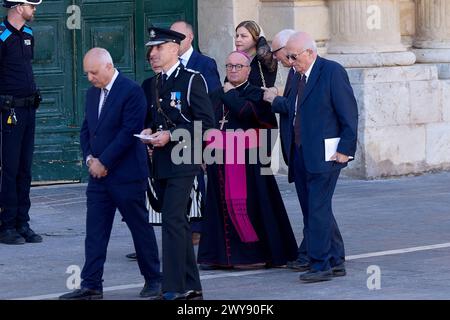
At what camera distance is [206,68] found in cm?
1216

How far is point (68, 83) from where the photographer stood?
15219mm

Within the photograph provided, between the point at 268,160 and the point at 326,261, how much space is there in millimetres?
1085

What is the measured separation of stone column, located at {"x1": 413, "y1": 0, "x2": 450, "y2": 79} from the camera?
1650 cm

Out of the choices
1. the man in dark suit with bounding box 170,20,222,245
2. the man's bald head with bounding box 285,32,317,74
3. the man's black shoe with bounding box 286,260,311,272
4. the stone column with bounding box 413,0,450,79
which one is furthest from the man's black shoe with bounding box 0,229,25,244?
the stone column with bounding box 413,0,450,79

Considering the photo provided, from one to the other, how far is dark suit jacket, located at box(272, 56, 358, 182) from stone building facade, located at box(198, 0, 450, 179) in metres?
4.67

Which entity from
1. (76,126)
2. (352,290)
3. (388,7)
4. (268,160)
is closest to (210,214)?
(268,160)

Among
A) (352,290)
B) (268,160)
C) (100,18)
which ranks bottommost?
(352,290)

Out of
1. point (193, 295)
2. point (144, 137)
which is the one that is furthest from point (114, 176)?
point (193, 295)

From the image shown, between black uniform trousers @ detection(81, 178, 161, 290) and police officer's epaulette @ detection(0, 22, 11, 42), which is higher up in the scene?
police officer's epaulette @ detection(0, 22, 11, 42)

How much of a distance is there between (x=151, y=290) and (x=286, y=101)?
1.86m

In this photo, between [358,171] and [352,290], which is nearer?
[352,290]

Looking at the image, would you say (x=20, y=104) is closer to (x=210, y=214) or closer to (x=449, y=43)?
(x=210, y=214)

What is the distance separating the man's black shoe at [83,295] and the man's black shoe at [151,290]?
302 millimetres

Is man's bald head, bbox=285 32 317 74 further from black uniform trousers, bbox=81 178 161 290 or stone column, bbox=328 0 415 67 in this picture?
stone column, bbox=328 0 415 67
